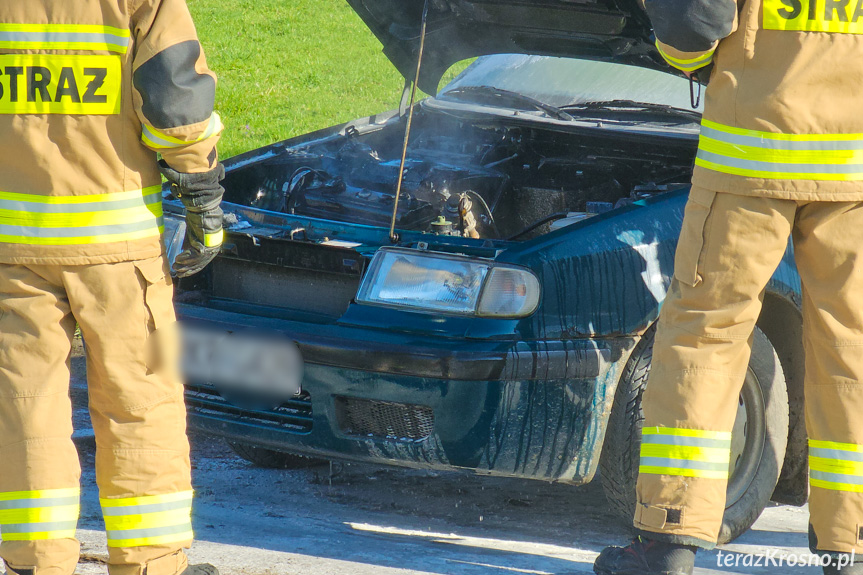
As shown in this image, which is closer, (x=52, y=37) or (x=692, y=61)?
(x=52, y=37)

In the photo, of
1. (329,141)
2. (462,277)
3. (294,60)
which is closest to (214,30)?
(294,60)

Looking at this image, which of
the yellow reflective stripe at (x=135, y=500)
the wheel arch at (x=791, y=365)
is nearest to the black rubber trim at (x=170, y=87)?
the yellow reflective stripe at (x=135, y=500)

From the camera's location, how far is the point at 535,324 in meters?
2.82

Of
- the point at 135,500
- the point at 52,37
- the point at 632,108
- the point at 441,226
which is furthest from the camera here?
the point at 632,108

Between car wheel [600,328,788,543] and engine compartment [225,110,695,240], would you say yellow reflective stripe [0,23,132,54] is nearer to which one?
engine compartment [225,110,695,240]

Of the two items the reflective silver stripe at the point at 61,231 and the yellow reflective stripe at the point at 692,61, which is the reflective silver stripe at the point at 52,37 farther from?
the yellow reflective stripe at the point at 692,61

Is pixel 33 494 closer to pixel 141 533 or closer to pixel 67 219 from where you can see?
pixel 141 533

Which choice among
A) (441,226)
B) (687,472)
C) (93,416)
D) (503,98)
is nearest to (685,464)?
(687,472)

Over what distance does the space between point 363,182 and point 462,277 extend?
1183 millimetres

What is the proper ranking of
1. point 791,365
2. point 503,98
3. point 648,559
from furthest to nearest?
point 503,98 < point 791,365 < point 648,559

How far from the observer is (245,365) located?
297 cm

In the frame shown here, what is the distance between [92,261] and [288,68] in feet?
27.5

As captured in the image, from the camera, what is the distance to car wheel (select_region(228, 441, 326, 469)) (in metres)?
3.70

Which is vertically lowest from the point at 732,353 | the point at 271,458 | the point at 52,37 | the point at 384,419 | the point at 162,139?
the point at 271,458
